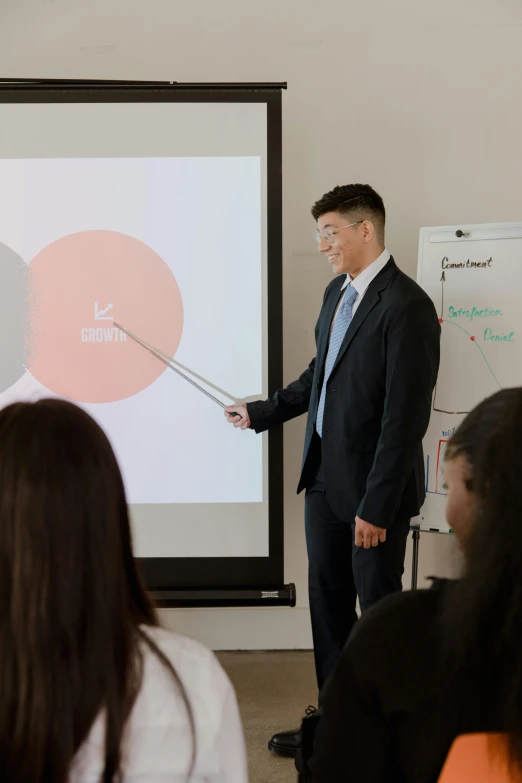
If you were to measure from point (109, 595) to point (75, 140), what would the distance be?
226 cm

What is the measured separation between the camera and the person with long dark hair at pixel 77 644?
78 cm

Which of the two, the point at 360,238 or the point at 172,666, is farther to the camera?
the point at 360,238

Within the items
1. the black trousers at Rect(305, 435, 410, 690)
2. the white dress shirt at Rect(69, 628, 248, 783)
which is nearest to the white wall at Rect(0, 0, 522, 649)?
the black trousers at Rect(305, 435, 410, 690)

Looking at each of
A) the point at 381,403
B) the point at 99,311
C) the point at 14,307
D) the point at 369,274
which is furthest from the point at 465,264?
the point at 14,307

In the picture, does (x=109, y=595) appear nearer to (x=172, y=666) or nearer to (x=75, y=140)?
(x=172, y=666)

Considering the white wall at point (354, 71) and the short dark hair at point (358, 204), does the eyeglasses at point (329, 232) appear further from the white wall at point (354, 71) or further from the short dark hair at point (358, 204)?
the white wall at point (354, 71)

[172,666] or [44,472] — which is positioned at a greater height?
[44,472]

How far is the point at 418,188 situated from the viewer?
10.3 ft

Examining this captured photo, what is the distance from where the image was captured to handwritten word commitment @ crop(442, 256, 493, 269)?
9.00ft

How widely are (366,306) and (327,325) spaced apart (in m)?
0.20

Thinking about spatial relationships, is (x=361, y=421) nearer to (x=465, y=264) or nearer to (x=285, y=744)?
(x=465, y=264)

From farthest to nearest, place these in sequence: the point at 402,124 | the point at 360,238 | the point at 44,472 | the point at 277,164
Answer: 1. the point at 402,124
2. the point at 277,164
3. the point at 360,238
4. the point at 44,472

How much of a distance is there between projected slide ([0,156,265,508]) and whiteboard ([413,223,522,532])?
0.66 meters

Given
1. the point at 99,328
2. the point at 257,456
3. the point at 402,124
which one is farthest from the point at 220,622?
the point at 402,124
